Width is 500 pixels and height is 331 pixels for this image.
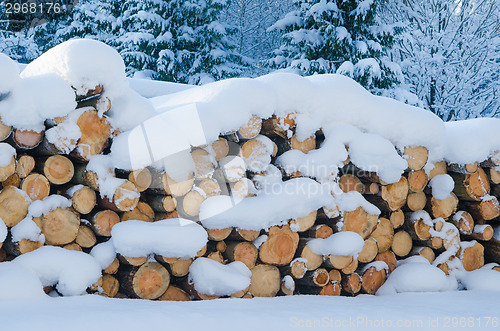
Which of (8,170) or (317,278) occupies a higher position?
(8,170)

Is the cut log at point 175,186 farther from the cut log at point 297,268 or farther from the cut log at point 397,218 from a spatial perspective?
the cut log at point 397,218

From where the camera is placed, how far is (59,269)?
2.02m

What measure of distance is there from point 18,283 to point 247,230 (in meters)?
1.08

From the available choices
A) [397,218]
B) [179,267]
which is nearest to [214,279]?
[179,267]

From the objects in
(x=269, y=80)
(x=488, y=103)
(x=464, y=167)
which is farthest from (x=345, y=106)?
(x=488, y=103)

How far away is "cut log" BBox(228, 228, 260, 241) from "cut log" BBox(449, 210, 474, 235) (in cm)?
149

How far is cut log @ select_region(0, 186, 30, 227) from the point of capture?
2.02 m

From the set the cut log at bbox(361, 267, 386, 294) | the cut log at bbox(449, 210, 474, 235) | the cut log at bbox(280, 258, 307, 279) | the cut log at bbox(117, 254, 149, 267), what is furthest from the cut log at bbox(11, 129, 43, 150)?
the cut log at bbox(449, 210, 474, 235)

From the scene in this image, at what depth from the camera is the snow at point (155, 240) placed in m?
2.13

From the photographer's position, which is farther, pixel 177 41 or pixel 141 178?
pixel 177 41

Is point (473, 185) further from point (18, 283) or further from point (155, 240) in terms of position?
point (18, 283)

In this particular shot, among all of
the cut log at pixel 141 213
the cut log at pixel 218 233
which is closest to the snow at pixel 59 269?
the cut log at pixel 141 213

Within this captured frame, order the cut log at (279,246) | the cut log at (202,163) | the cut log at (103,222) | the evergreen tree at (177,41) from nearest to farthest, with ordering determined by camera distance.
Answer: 1. the cut log at (103,222)
2. the cut log at (202,163)
3. the cut log at (279,246)
4. the evergreen tree at (177,41)

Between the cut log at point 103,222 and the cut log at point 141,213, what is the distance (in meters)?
0.07
